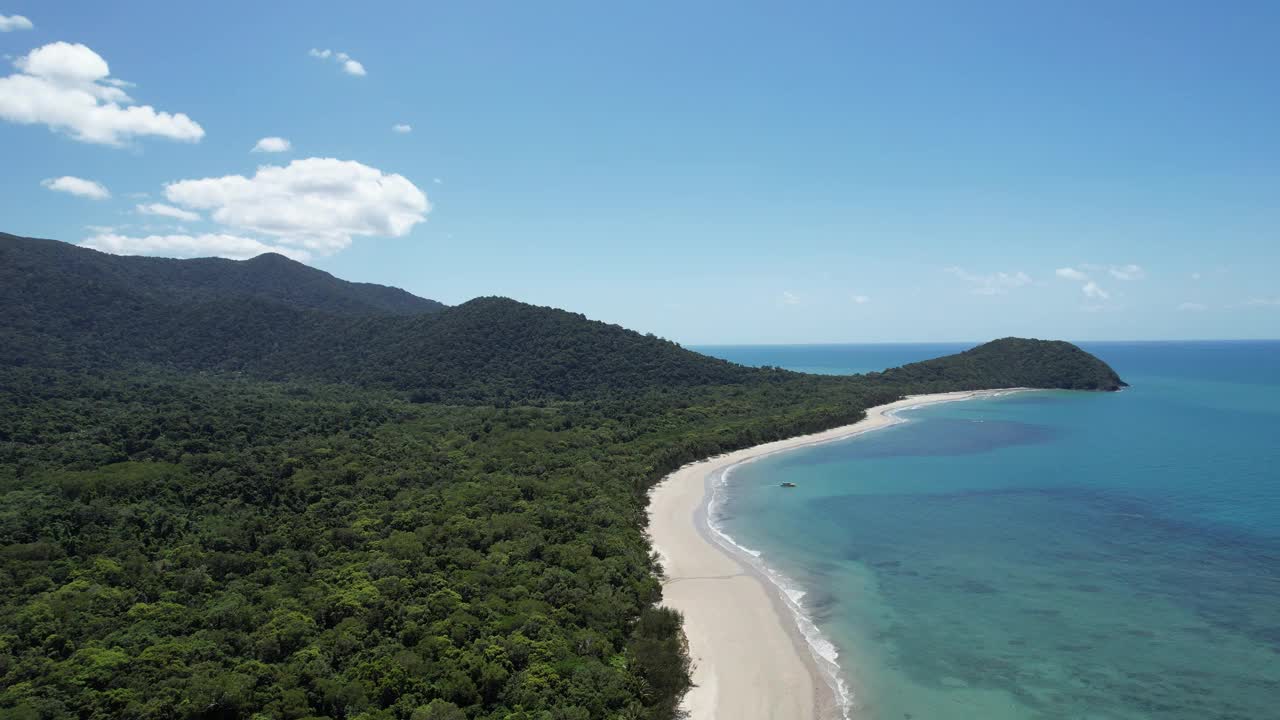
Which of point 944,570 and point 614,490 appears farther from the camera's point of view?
point 614,490

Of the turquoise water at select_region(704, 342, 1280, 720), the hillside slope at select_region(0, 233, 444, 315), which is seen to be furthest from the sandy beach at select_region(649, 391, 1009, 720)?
the hillside slope at select_region(0, 233, 444, 315)

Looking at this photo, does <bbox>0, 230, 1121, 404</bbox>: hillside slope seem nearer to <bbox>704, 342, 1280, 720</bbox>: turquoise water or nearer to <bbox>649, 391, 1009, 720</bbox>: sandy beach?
<bbox>704, 342, 1280, 720</bbox>: turquoise water

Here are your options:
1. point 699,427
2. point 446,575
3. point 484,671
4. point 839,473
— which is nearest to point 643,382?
point 699,427

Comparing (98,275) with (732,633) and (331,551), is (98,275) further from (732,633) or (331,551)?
(732,633)

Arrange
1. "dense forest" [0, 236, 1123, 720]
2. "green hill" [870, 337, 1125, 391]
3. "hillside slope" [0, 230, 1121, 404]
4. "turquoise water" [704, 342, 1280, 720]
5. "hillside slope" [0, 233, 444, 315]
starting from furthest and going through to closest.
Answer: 1. "green hill" [870, 337, 1125, 391]
2. "hillside slope" [0, 233, 444, 315]
3. "hillside slope" [0, 230, 1121, 404]
4. "turquoise water" [704, 342, 1280, 720]
5. "dense forest" [0, 236, 1123, 720]

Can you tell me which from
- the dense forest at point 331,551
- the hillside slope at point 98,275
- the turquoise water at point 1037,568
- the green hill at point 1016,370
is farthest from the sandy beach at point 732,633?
the hillside slope at point 98,275

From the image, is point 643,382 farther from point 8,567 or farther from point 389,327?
point 8,567
